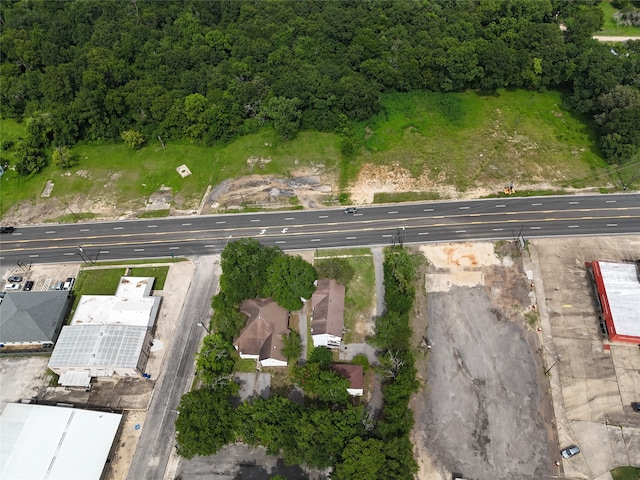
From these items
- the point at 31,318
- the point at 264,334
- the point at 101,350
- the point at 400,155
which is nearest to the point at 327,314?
the point at 264,334

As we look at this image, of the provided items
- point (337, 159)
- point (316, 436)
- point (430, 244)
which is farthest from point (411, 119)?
point (316, 436)

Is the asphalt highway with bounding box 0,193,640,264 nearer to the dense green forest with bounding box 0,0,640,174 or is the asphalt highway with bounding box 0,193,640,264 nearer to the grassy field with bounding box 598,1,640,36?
the dense green forest with bounding box 0,0,640,174

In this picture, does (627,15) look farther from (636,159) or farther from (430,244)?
(430,244)

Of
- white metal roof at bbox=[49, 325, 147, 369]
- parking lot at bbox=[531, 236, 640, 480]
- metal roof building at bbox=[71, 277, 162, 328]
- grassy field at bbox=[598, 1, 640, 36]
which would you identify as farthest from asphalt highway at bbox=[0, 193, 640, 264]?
grassy field at bbox=[598, 1, 640, 36]

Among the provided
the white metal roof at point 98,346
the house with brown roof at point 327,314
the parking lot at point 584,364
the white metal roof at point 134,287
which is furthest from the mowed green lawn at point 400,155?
the house with brown roof at point 327,314

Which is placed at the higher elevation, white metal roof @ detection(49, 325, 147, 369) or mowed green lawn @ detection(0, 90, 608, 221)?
mowed green lawn @ detection(0, 90, 608, 221)

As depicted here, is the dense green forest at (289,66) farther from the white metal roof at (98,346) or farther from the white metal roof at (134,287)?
the white metal roof at (98,346)
